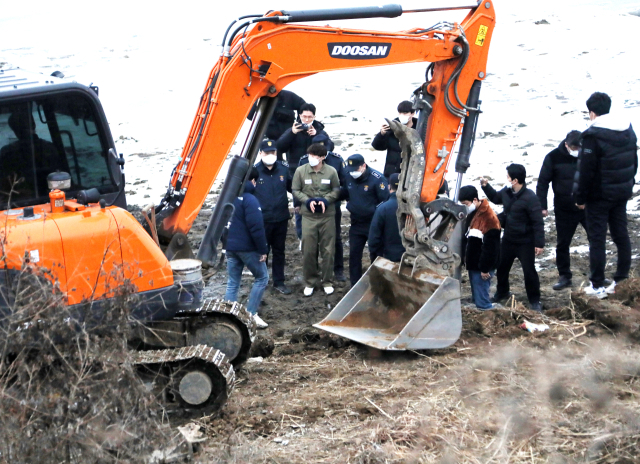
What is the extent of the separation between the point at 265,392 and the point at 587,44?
15.9 metres

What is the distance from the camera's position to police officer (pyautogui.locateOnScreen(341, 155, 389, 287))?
9.15 meters

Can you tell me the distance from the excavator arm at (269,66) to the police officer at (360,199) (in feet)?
5.02

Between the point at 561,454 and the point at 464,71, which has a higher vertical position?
the point at 464,71

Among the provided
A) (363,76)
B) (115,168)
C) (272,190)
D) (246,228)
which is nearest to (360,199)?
(272,190)

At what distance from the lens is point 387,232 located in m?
8.41

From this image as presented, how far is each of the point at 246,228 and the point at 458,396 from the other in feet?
10.6

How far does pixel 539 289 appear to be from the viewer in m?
8.59

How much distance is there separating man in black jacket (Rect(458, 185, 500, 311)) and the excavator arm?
94 centimetres

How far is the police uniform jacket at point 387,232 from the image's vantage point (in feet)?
27.2

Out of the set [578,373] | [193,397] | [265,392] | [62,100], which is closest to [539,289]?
[578,373]

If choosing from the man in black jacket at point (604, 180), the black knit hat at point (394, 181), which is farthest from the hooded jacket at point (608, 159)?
the black knit hat at point (394, 181)

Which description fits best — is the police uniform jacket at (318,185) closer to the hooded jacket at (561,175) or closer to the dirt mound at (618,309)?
the hooded jacket at (561,175)

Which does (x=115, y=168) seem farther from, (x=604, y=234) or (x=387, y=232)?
(x=604, y=234)

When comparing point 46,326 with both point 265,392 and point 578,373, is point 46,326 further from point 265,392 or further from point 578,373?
point 578,373
